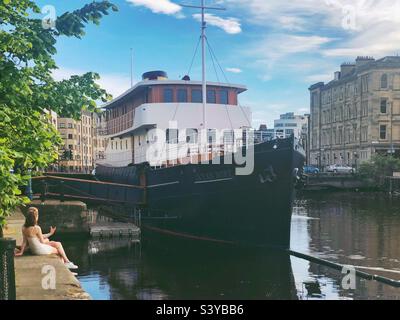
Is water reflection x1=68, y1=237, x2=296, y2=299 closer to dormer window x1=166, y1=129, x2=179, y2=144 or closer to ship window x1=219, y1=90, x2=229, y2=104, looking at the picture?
dormer window x1=166, y1=129, x2=179, y2=144

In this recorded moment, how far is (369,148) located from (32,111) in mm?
75811

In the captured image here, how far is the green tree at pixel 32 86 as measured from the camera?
664 centimetres

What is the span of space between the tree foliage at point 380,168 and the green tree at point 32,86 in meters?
60.7

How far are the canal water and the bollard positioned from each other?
564 cm

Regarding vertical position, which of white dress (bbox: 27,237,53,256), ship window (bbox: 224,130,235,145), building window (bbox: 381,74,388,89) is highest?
building window (bbox: 381,74,388,89)

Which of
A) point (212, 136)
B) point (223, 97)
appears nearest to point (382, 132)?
point (223, 97)

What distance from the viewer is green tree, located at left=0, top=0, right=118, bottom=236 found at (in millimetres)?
6637

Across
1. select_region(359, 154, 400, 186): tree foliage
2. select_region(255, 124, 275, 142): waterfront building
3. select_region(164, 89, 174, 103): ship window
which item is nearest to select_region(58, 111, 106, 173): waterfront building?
select_region(359, 154, 400, 186): tree foliage

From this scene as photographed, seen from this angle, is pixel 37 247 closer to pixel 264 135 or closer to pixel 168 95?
pixel 264 135

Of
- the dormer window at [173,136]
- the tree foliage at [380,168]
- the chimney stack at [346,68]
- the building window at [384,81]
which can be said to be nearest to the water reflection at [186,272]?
the dormer window at [173,136]

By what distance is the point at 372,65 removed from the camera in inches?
2995

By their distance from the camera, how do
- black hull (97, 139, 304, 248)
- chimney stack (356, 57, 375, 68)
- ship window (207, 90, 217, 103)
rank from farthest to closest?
chimney stack (356, 57, 375, 68) → ship window (207, 90, 217, 103) → black hull (97, 139, 304, 248)

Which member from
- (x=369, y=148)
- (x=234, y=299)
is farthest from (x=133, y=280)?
(x=369, y=148)
